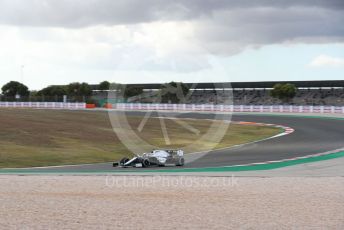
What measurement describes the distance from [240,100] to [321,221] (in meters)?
108

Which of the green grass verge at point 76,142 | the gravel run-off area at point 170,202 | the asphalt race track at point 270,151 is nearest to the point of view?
the gravel run-off area at point 170,202

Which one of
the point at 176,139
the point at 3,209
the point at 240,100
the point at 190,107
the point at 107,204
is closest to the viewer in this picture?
the point at 3,209

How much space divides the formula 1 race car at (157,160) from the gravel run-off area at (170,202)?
3.41 meters

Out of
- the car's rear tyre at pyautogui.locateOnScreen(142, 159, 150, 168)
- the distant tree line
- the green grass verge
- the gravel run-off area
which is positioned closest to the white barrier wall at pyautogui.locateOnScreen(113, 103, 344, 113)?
the green grass verge

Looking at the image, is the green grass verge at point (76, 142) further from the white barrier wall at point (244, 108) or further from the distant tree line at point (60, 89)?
the distant tree line at point (60, 89)

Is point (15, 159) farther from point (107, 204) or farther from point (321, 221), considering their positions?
point (321, 221)

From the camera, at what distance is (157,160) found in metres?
19.1

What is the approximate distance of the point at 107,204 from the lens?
36.4 feet

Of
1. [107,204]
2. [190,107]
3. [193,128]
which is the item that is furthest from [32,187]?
[190,107]

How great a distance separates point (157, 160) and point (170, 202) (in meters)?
7.74

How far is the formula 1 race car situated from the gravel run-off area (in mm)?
3413

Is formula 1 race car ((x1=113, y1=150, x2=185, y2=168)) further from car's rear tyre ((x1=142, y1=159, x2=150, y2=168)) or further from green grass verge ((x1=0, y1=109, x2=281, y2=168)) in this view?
green grass verge ((x1=0, y1=109, x2=281, y2=168))

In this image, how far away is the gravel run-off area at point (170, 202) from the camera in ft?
30.2

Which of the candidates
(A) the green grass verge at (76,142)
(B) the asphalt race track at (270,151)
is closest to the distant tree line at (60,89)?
(A) the green grass verge at (76,142)
